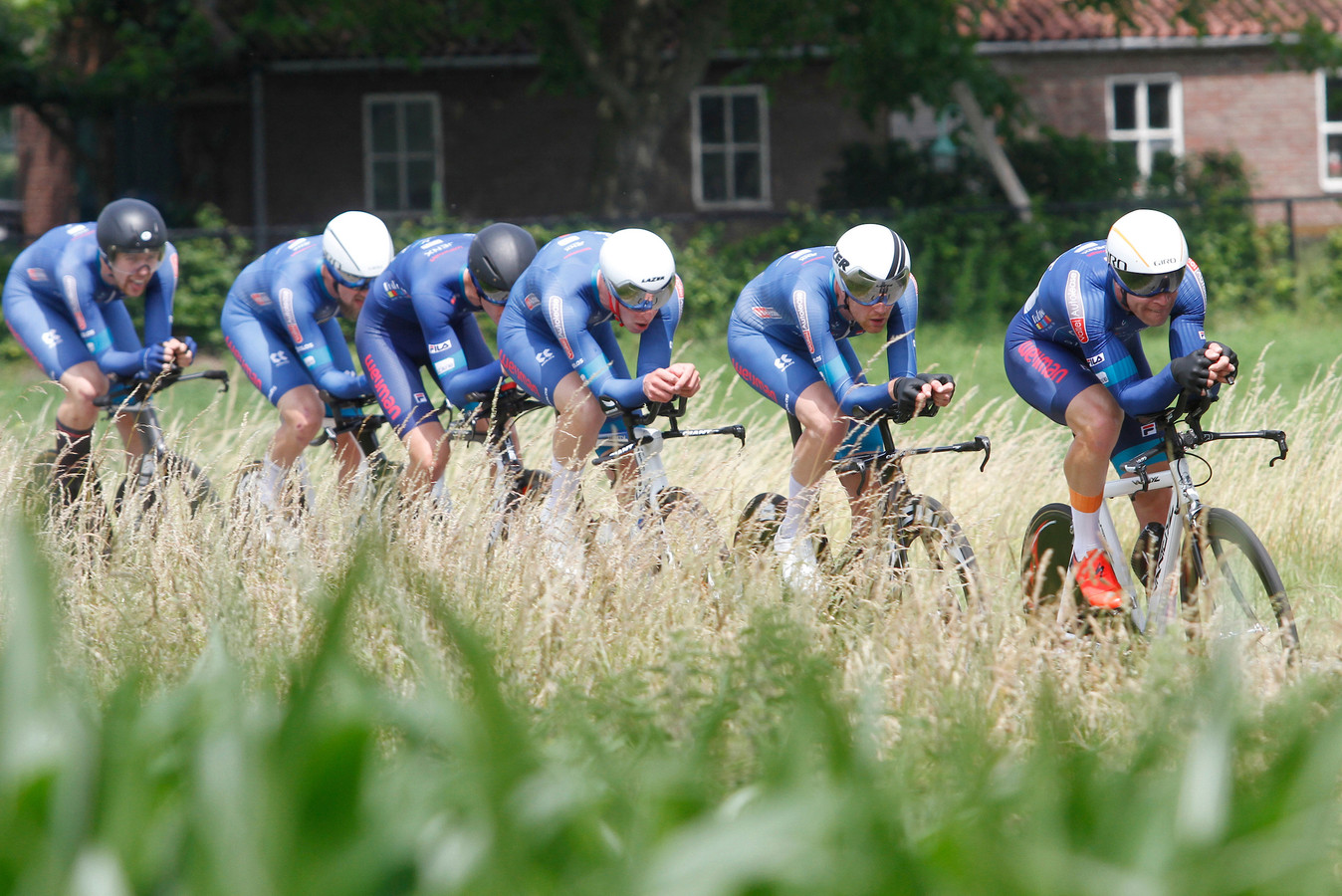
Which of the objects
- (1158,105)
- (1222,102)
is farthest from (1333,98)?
(1158,105)

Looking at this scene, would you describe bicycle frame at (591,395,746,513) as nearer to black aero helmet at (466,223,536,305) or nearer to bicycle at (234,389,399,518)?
black aero helmet at (466,223,536,305)

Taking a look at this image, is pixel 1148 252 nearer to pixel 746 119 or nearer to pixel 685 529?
pixel 685 529

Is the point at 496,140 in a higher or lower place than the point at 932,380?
higher

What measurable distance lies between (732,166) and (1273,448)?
1775cm

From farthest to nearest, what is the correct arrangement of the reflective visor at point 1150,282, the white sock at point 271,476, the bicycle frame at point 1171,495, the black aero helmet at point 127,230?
the black aero helmet at point 127,230, the white sock at point 271,476, the reflective visor at point 1150,282, the bicycle frame at point 1171,495

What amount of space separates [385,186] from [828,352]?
21131mm

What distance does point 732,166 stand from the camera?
989 inches

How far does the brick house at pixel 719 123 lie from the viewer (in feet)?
81.1

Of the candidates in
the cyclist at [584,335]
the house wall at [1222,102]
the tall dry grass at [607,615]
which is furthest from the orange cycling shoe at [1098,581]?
the house wall at [1222,102]

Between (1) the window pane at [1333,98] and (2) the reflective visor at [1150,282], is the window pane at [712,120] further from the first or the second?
(2) the reflective visor at [1150,282]

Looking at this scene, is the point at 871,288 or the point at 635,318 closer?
the point at 871,288

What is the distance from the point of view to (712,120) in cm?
2525

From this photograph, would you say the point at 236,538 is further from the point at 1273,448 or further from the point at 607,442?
the point at 1273,448

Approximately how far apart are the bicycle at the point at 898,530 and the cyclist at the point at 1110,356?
402 millimetres
